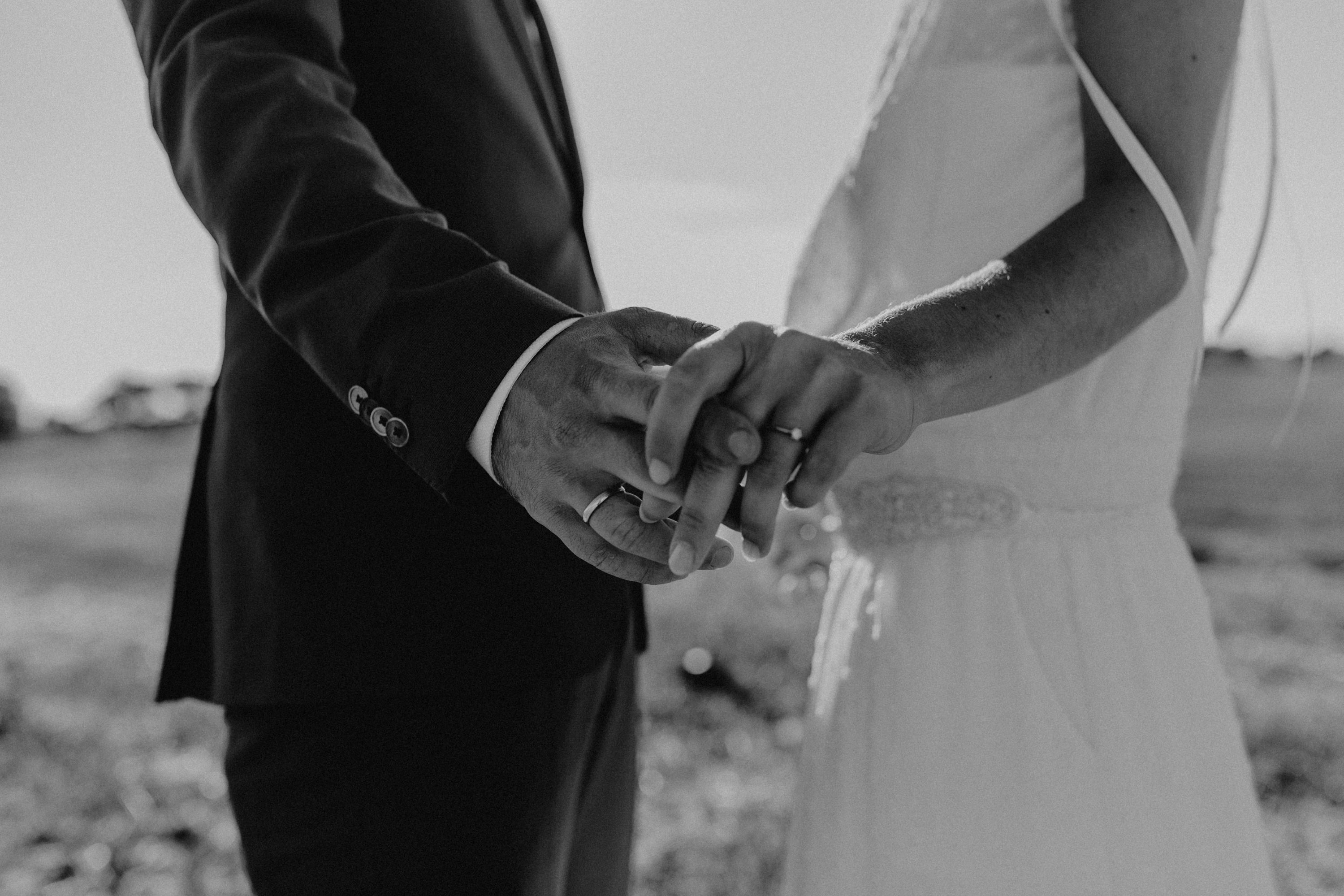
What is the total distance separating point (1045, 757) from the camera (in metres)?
1.54

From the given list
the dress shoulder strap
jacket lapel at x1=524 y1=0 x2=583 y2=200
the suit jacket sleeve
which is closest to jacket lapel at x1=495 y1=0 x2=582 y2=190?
jacket lapel at x1=524 y1=0 x2=583 y2=200

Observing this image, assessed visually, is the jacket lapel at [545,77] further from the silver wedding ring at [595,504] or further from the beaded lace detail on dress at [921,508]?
the silver wedding ring at [595,504]

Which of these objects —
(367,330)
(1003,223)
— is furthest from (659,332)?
(1003,223)

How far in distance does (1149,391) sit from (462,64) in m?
1.15

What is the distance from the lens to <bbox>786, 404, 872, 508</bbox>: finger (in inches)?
41.8

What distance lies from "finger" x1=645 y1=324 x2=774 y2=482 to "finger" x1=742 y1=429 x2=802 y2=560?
77mm

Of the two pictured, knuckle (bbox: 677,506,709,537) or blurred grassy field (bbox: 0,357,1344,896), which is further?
blurred grassy field (bbox: 0,357,1344,896)

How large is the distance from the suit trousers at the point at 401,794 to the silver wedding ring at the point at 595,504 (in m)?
0.63

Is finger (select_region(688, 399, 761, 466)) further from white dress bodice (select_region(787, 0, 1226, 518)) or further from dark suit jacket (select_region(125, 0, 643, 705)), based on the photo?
white dress bodice (select_region(787, 0, 1226, 518))

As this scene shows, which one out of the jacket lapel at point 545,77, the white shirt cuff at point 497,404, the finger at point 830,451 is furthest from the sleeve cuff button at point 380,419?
the jacket lapel at point 545,77

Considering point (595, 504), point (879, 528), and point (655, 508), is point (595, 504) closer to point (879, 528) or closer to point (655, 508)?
point (655, 508)

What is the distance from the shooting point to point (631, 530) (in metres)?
1.08

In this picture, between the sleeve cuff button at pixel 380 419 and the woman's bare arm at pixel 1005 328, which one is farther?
the sleeve cuff button at pixel 380 419

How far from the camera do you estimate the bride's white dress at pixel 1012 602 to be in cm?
154
